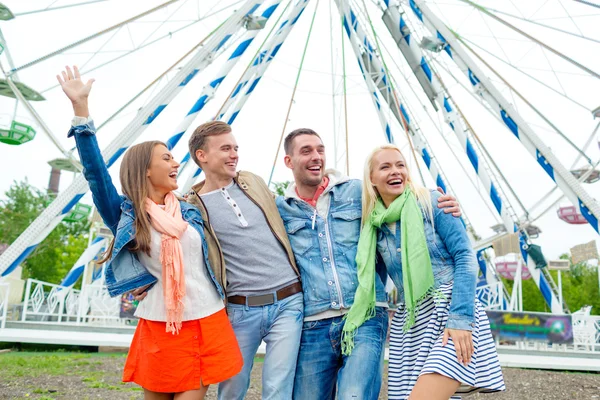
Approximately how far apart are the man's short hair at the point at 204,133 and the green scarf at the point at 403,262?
1.03 metres

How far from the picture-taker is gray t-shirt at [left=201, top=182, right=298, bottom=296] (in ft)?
9.89

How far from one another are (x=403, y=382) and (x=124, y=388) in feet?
13.7

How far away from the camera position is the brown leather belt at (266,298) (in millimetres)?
2973

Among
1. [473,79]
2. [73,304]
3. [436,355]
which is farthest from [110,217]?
[73,304]

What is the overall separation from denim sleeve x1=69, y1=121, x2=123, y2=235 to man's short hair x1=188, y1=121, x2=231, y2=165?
0.65m

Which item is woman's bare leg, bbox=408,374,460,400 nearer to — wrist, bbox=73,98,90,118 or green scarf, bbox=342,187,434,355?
green scarf, bbox=342,187,434,355

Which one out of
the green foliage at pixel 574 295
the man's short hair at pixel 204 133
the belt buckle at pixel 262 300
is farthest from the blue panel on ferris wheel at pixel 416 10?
the green foliage at pixel 574 295

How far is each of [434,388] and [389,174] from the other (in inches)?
43.6

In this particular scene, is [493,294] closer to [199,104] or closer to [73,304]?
[199,104]

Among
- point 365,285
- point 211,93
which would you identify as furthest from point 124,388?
point 211,93

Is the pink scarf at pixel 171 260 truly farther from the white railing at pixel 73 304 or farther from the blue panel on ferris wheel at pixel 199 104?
the white railing at pixel 73 304

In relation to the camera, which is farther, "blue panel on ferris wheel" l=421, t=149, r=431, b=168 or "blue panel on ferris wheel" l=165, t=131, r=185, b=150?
"blue panel on ferris wheel" l=421, t=149, r=431, b=168

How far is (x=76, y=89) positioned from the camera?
2.78 meters

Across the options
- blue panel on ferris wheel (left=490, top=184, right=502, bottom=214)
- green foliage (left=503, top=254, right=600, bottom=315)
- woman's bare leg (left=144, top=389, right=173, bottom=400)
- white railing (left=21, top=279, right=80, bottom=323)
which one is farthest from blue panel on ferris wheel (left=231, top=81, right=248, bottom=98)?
green foliage (left=503, top=254, right=600, bottom=315)
